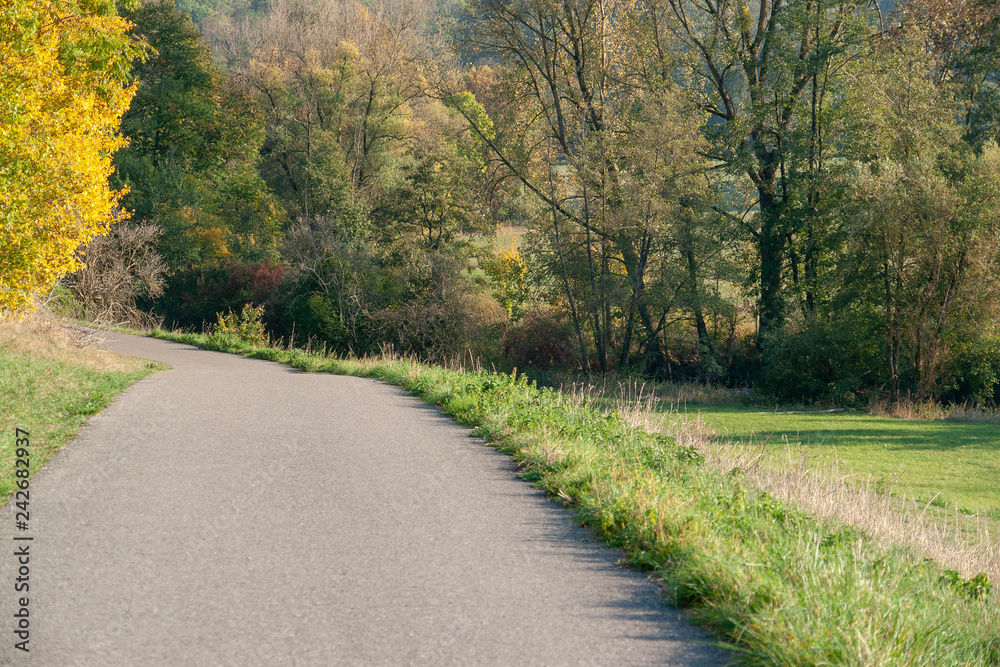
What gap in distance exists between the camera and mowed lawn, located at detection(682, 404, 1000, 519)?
13.1m

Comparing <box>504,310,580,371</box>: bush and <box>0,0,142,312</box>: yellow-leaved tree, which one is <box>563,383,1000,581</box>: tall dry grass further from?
<box>504,310,580,371</box>: bush

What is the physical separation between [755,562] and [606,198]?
2838 centimetres

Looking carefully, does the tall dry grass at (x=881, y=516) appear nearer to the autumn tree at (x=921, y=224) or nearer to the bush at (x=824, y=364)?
the autumn tree at (x=921, y=224)

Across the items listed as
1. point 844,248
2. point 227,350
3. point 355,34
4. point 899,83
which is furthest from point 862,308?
point 355,34

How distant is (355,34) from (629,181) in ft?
102

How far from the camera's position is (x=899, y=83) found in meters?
26.8

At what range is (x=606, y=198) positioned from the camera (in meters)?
32.8

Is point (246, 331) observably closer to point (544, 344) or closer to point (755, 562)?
point (544, 344)

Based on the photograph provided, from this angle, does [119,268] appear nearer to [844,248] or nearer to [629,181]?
[629,181]

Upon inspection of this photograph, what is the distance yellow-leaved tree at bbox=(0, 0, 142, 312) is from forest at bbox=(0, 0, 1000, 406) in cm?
7

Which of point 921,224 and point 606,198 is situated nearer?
point 921,224

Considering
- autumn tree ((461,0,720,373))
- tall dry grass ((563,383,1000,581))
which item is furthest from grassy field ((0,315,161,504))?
autumn tree ((461,0,720,373))

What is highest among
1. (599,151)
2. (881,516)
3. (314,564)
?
(599,151)

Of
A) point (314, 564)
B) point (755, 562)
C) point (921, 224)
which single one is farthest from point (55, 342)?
point (921, 224)
